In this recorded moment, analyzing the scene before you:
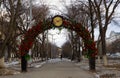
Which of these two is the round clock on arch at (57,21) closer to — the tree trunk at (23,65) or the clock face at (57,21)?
the clock face at (57,21)

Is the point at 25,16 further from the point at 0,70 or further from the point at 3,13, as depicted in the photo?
the point at 0,70

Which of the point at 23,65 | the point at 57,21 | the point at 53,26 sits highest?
the point at 57,21

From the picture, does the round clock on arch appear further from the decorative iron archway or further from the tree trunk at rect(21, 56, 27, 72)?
the tree trunk at rect(21, 56, 27, 72)

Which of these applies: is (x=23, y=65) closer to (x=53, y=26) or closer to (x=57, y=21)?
(x=53, y=26)

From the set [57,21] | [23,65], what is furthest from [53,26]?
[23,65]

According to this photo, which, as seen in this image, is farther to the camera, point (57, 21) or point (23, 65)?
point (23, 65)

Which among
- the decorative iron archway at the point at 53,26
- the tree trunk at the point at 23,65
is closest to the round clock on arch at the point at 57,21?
the decorative iron archway at the point at 53,26

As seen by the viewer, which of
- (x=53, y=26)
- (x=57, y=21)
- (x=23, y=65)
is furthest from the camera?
(x=23, y=65)

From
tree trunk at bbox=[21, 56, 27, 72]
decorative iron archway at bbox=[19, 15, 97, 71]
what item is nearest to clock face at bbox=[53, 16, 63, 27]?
decorative iron archway at bbox=[19, 15, 97, 71]

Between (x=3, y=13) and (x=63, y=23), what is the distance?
24.5 meters

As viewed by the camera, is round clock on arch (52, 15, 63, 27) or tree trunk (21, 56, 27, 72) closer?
round clock on arch (52, 15, 63, 27)

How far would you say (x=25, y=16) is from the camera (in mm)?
59969

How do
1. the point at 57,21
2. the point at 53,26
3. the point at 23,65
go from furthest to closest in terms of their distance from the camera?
the point at 23,65
the point at 57,21
the point at 53,26

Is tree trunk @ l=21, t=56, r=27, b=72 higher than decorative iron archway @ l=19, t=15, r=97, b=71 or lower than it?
lower
